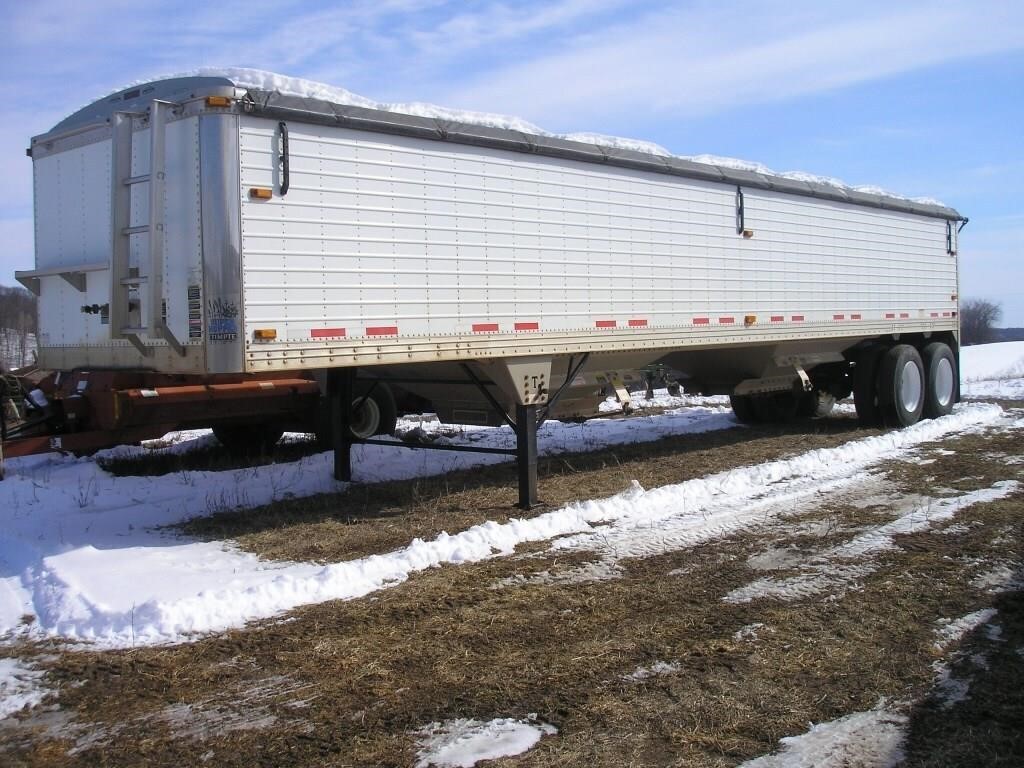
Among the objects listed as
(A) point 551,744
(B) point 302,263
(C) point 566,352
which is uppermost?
(B) point 302,263

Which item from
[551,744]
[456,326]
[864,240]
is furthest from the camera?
[864,240]

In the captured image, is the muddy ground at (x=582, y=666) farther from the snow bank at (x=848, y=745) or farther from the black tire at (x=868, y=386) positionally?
the black tire at (x=868, y=386)

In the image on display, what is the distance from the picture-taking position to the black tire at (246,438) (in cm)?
1191

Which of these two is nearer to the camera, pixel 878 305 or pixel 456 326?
pixel 456 326

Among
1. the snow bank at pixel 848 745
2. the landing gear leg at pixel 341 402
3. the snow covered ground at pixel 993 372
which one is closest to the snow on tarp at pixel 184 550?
the landing gear leg at pixel 341 402

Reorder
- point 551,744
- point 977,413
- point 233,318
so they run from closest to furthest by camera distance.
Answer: point 551,744 → point 233,318 → point 977,413

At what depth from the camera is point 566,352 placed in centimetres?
882

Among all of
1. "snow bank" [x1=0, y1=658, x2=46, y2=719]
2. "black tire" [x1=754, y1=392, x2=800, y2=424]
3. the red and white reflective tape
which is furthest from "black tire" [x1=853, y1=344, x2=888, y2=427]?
"snow bank" [x1=0, y1=658, x2=46, y2=719]

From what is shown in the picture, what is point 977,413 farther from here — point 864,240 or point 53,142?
point 53,142

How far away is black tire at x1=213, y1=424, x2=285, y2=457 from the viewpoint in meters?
11.9

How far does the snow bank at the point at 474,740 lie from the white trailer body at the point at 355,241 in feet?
11.0

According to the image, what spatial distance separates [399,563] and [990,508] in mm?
5032

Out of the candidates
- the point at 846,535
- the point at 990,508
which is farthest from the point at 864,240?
the point at 846,535

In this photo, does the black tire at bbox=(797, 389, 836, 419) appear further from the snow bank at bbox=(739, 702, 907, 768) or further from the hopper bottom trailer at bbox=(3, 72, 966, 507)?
the snow bank at bbox=(739, 702, 907, 768)
